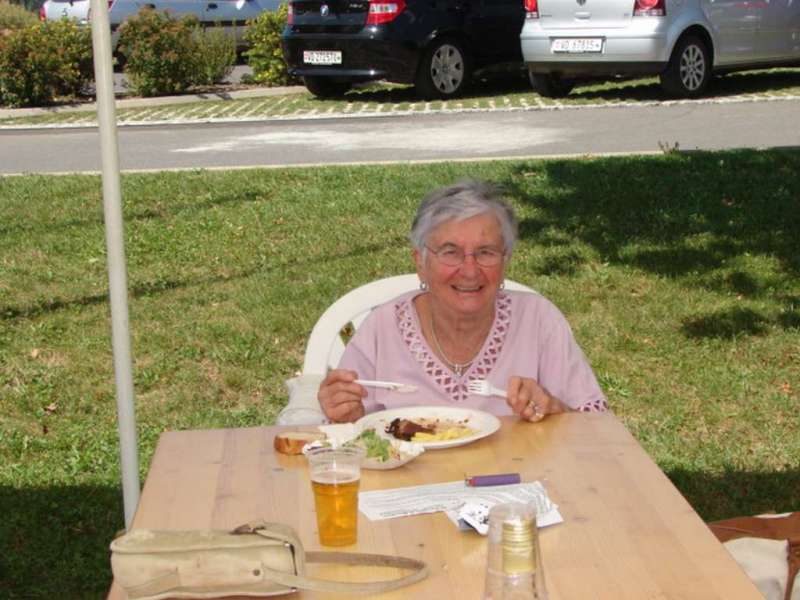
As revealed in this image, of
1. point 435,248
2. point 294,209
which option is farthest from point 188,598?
point 294,209

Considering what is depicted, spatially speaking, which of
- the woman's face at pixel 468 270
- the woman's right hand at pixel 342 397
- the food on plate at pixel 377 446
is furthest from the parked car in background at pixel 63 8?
the food on plate at pixel 377 446

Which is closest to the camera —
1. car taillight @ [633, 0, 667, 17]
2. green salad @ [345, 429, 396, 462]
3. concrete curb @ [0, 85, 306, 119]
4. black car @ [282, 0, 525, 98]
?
green salad @ [345, 429, 396, 462]

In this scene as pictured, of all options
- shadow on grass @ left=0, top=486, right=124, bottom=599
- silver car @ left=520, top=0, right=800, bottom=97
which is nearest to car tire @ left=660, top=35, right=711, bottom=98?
silver car @ left=520, top=0, right=800, bottom=97

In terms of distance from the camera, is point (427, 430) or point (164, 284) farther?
point (164, 284)

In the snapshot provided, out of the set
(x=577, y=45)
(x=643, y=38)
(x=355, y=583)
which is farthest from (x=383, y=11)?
(x=355, y=583)

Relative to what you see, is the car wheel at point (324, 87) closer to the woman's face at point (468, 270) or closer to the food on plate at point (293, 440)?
the woman's face at point (468, 270)

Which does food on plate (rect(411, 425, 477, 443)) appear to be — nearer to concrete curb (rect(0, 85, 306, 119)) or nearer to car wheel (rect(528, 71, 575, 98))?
car wheel (rect(528, 71, 575, 98))

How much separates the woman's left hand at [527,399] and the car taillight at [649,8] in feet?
36.8

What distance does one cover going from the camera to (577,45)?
14.2 meters

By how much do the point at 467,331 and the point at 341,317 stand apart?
0.77m

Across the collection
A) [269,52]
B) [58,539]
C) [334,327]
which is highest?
[269,52]

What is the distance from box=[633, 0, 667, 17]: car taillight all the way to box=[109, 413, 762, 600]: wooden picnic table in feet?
36.7

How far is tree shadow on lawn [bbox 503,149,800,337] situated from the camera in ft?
24.2

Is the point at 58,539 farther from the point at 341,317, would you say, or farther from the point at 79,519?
the point at 341,317
